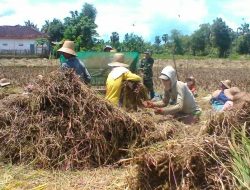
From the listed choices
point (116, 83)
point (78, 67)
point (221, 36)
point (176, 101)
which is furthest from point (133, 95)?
point (221, 36)

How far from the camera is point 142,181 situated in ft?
14.9

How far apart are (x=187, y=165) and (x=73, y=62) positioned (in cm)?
398

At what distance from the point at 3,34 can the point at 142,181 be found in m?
76.8

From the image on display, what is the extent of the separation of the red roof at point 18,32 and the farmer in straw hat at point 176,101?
69341mm

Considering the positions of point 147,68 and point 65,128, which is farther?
point 147,68

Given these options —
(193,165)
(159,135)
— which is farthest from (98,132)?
(193,165)

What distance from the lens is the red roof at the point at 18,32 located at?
76375 mm

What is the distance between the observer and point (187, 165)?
13.5ft

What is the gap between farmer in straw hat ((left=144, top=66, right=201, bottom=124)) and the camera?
261 inches

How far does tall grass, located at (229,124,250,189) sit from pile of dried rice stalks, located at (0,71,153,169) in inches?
81.0

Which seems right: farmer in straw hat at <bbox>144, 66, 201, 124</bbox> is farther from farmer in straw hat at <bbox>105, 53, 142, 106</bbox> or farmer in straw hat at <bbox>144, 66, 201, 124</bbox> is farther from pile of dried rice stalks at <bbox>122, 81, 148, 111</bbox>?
farmer in straw hat at <bbox>105, 53, 142, 106</bbox>

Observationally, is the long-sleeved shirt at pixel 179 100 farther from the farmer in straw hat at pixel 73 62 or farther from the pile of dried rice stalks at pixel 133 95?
the farmer in straw hat at pixel 73 62

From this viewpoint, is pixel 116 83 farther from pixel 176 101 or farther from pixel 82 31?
pixel 82 31

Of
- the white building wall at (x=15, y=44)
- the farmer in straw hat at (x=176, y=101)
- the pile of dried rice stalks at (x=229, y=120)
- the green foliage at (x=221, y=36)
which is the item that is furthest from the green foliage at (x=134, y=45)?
the pile of dried rice stalks at (x=229, y=120)
